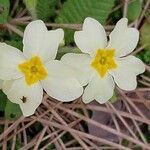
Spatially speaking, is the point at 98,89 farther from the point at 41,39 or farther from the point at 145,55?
the point at 145,55

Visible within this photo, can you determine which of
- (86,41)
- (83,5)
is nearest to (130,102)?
(83,5)

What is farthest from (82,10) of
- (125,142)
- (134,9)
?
(125,142)

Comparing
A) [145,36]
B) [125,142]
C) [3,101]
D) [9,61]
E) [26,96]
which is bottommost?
[125,142]

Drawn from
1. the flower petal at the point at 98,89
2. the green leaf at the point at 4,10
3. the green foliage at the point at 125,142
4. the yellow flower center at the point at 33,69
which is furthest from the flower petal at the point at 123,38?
the green foliage at the point at 125,142

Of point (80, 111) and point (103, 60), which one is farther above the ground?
point (103, 60)

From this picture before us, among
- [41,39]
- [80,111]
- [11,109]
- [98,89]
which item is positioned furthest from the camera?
[80,111]

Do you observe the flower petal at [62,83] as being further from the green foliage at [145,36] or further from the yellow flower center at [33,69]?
the green foliage at [145,36]

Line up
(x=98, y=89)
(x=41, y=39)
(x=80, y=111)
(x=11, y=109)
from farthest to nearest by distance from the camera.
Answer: (x=80, y=111)
(x=11, y=109)
(x=98, y=89)
(x=41, y=39)

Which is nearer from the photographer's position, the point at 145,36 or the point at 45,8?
the point at 45,8

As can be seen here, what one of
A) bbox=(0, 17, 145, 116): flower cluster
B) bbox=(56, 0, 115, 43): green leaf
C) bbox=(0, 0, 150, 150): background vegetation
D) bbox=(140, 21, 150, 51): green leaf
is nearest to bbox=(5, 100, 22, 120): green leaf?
bbox=(0, 0, 150, 150): background vegetation
